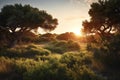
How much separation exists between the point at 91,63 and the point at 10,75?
5.75 m

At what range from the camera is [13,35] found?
140 feet

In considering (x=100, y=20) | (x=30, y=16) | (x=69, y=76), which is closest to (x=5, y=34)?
(x=30, y=16)

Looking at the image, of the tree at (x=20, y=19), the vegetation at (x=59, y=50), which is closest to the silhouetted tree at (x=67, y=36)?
the vegetation at (x=59, y=50)

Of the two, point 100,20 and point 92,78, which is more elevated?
point 100,20

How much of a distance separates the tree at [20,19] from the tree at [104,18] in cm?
790

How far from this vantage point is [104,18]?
37125 millimetres

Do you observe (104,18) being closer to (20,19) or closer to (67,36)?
(20,19)

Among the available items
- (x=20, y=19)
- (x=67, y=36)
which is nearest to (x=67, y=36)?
(x=67, y=36)

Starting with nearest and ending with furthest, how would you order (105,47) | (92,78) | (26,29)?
(92,78), (105,47), (26,29)

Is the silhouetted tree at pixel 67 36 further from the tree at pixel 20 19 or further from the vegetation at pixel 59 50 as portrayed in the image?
the tree at pixel 20 19

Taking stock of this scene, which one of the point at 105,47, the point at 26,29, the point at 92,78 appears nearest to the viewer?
the point at 92,78

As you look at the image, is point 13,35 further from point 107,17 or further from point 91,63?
point 91,63

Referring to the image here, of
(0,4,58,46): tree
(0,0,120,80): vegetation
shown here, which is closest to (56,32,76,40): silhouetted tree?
(0,0,120,80): vegetation

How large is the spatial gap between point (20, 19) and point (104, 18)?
13611mm
